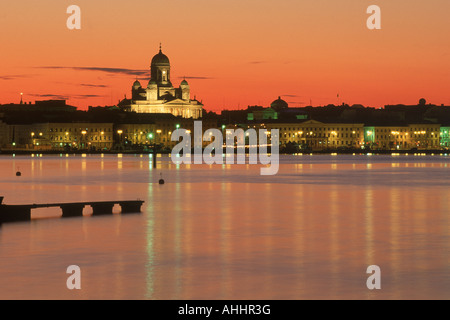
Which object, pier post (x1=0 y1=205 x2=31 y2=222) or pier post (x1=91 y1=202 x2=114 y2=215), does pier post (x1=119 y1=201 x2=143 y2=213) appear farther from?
pier post (x1=0 y1=205 x2=31 y2=222)

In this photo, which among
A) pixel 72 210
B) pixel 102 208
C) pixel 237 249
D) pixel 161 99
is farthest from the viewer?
pixel 161 99

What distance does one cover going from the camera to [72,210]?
84.8ft

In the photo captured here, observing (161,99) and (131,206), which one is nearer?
(131,206)

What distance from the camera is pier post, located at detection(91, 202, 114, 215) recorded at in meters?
26.3

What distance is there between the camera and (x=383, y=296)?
13.4 metres

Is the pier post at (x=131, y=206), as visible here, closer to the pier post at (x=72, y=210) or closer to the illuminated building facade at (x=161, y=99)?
the pier post at (x=72, y=210)

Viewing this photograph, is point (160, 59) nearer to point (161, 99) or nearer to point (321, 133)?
point (161, 99)

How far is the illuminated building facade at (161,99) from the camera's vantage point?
17125 centimetres

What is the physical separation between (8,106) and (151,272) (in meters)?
166

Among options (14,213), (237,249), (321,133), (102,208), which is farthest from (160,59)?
(237,249)

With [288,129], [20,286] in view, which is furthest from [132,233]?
[288,129]

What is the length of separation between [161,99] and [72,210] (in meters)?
148

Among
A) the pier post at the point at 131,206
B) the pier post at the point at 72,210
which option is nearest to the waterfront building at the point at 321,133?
the pier post at the point at 131,206

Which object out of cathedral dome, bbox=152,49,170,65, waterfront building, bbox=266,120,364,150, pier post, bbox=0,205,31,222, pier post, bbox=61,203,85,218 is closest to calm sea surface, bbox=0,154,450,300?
pier post, bbox=61,203,85,218
